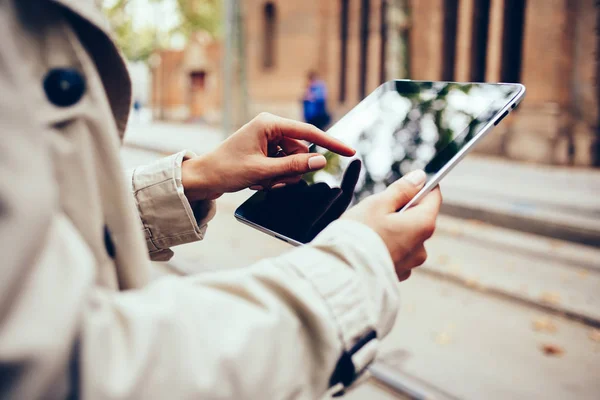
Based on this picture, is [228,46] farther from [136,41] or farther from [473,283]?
[136,41]

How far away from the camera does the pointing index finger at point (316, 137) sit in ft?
4.74

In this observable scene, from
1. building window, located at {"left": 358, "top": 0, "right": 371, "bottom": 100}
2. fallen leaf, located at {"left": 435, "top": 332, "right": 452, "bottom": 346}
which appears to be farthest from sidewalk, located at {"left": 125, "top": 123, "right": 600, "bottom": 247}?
building window, located at {"left": 358, "top": 0, "right": 371, "bottom": 100}

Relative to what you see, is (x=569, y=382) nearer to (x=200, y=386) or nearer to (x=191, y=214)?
(x=191, y=214)

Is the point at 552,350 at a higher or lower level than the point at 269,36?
lower

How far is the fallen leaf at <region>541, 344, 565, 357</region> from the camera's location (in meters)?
3.68

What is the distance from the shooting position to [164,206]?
5.24ft

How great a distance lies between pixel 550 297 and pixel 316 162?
393 centimetres

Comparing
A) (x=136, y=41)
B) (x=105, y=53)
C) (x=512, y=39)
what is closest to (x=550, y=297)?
(x=105, y=53)

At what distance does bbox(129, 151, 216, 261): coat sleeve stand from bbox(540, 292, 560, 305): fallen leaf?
3.80 meters

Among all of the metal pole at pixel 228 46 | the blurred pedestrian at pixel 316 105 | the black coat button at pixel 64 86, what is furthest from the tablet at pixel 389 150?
the metal pole at pixel 228 46

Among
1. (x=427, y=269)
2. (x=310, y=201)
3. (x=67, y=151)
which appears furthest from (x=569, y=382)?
(x=67, y=151)

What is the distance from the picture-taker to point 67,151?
Result: 0.80 meters

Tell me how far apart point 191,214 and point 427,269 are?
4.19m

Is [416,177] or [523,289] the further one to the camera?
[523,289]
